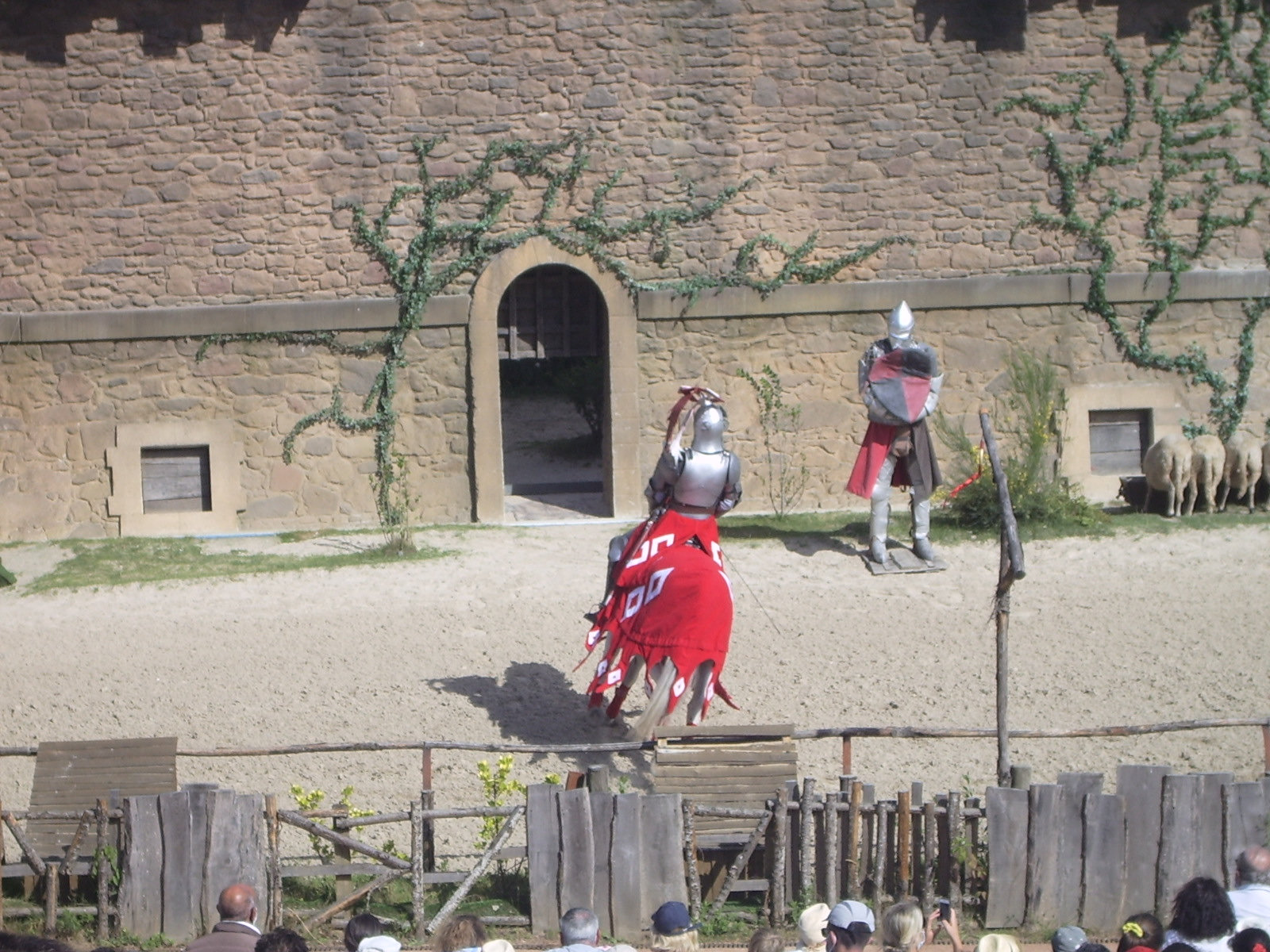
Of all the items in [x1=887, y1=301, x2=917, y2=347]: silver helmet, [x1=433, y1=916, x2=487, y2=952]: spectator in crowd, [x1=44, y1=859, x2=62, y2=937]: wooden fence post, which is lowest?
[x1=44, y1=859, x2=62, y2=937]: wooden fence post

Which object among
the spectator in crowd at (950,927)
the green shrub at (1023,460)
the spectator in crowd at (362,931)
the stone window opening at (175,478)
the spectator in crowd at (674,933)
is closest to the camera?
the spectator in crowd at (362,931)

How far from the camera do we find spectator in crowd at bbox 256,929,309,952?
15.9 feet

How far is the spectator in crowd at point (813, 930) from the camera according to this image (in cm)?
539

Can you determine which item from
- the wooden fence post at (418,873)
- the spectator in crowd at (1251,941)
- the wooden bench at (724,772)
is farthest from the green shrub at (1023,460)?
the spectator in crowd at (1251,941)

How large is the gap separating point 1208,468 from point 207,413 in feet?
24.7

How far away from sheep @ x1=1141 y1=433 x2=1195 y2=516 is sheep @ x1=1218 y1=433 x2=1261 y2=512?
0.28m

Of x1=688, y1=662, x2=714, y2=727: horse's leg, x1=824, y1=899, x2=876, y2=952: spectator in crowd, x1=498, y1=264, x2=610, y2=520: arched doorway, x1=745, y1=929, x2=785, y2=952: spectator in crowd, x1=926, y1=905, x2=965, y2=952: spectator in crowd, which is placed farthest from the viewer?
x1=498, y1=264, x2=610, y2=520: arched doorway

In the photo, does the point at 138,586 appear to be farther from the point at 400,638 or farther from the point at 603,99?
the point at 603,99

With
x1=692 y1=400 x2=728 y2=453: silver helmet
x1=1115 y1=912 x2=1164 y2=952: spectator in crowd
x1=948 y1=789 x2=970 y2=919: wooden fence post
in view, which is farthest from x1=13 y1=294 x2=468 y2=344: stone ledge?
x1=1115 y1=912 x2=1164 y2=952: spectator in crowd

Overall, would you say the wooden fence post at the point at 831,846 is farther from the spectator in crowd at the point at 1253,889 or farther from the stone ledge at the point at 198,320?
the stone ledge at the point at 198,320

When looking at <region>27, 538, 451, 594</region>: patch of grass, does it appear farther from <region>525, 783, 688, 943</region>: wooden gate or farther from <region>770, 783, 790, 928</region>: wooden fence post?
<region>770, 783, 790, 928</region>: wooden fence post

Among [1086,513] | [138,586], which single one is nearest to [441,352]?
[138,586]

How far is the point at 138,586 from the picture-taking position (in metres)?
11.4

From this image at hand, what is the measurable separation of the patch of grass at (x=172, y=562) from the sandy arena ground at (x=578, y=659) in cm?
22
